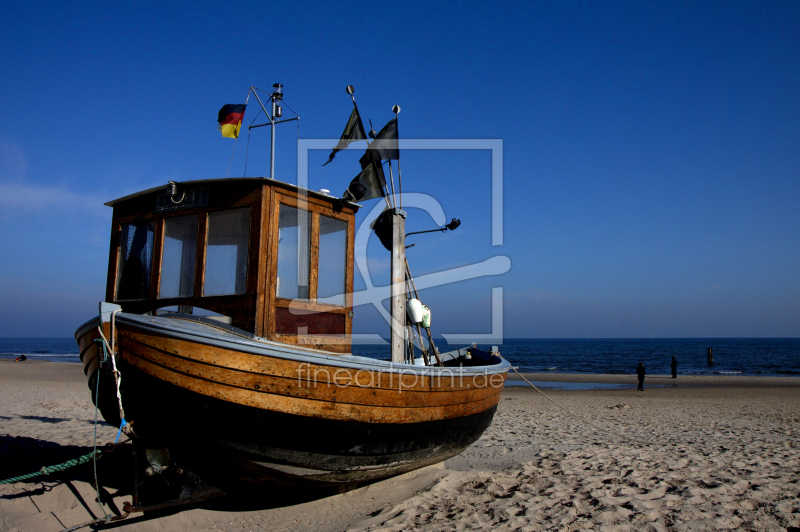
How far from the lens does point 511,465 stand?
651cm

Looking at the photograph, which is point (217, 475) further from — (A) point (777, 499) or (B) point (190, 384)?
(A) point (777, 499)

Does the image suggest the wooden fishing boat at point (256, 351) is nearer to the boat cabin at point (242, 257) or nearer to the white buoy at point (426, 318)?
the boat cabin at point (242, 257)

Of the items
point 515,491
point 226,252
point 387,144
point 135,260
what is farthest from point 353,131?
point 515,491

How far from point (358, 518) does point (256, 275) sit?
2.54 meters

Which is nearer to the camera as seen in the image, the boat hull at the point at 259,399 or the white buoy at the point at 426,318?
the boat hull at the point at 259,399

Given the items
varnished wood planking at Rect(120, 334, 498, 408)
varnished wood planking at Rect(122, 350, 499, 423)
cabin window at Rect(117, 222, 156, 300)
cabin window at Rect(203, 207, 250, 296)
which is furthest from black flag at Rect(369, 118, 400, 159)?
varnished wood planking at Rect(122, 350, 499, 423)

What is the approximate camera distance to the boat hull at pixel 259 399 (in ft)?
12.0

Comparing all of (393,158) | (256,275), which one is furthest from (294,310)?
(393,158)

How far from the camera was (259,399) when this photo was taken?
3791 mm

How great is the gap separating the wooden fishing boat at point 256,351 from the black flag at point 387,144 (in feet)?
5.06

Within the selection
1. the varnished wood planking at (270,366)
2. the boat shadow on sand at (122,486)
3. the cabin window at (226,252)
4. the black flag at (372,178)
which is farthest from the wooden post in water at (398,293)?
the cabin window at (226,252)

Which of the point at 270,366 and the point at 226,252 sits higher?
the point at 226,252

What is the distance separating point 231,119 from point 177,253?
2568 millimetres

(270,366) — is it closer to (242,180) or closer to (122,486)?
(242,180)
